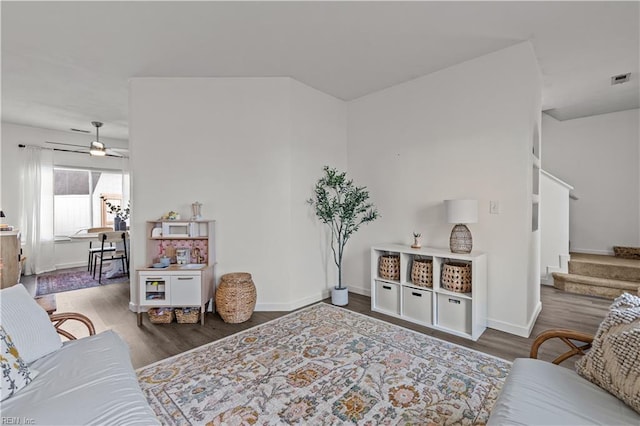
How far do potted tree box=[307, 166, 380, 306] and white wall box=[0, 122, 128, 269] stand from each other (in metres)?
5.41

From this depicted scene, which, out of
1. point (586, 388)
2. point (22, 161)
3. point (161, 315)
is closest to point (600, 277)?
point (586, 388)

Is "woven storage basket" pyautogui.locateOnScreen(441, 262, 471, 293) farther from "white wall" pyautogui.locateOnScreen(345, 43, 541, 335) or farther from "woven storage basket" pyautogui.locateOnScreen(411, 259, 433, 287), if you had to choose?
"white wall" pyautogui.locateOnScreen(345, 43, 541, 335)

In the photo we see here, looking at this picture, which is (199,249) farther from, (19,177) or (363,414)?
(19,177)

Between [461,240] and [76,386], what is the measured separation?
3075mm

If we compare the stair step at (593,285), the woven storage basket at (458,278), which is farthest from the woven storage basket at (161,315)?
the stair step at (593,285)

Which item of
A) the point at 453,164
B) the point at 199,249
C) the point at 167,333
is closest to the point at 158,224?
the point at 199,249

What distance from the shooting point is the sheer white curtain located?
5.44 meters

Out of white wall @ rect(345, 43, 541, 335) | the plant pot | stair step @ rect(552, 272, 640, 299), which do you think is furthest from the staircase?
the plant pot

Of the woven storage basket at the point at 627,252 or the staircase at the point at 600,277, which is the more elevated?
the woven storage basket at the point at 627,252

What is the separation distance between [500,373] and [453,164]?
2057 millimetres

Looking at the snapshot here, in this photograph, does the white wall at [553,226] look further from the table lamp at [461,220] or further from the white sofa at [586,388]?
the white sofa at [586,388]

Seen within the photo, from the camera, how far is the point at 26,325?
5.05ft

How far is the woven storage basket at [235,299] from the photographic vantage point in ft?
10.2

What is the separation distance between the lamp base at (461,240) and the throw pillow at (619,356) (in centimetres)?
149
